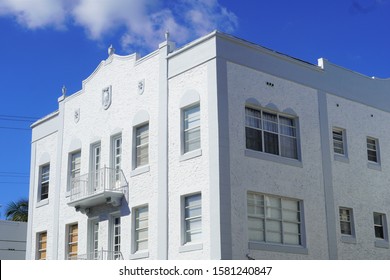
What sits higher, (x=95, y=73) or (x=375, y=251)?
(x=95, y=73)

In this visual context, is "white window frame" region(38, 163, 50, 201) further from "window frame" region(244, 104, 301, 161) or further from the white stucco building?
"window frame" region(244, 104, 301, 161)

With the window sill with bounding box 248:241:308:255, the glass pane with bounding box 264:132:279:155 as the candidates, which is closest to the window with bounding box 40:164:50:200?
the glass pane with bounding box 264:132:279:155

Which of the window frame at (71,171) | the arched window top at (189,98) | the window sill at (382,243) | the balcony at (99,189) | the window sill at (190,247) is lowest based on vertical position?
the window sill at (190,247)

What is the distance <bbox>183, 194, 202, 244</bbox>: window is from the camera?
851 inches

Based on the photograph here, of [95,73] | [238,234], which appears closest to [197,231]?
[238,234]

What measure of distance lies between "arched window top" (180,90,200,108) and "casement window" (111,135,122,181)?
13.6ft

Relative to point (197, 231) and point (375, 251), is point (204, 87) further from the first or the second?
point (375, 251)

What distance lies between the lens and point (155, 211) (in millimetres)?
23203

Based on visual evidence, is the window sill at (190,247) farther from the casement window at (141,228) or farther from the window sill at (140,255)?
the casement window at (141,228)

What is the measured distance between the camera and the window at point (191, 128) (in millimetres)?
22547

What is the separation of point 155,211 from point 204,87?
15.4 ft

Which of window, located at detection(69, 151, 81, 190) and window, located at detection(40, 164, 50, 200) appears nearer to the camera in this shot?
window, located at detection(69, 151, 81, 190)

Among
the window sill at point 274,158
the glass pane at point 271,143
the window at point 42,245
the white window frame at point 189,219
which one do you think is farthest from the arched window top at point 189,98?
the window at point 42,245

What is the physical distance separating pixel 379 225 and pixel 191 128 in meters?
9.27
